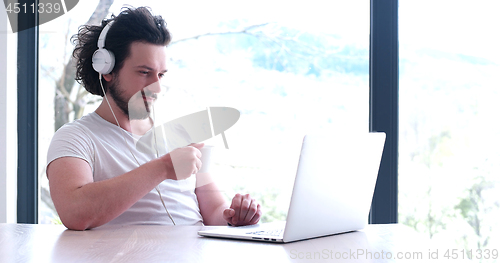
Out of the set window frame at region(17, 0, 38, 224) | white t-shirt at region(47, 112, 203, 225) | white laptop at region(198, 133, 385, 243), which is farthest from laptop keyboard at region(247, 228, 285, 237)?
window frame at region(17, 0, 38, 224)

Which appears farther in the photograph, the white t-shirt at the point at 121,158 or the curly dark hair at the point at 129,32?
the curly dark hair at the point at 129,32

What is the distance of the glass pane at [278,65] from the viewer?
5.69ft

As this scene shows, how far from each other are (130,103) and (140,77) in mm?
94

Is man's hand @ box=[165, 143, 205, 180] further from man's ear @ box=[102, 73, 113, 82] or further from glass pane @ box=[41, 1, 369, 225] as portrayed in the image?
glass pane @ box=[41, 1, 369, 225]

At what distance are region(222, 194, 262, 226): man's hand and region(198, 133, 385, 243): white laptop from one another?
0.17 m

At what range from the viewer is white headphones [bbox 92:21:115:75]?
1.27 meters

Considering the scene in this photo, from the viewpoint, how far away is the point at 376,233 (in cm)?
91

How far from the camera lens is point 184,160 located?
98cm

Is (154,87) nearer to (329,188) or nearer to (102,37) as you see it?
(102,37)

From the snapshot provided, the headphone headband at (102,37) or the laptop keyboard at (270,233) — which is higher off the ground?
the headphone headband at (102,37)
